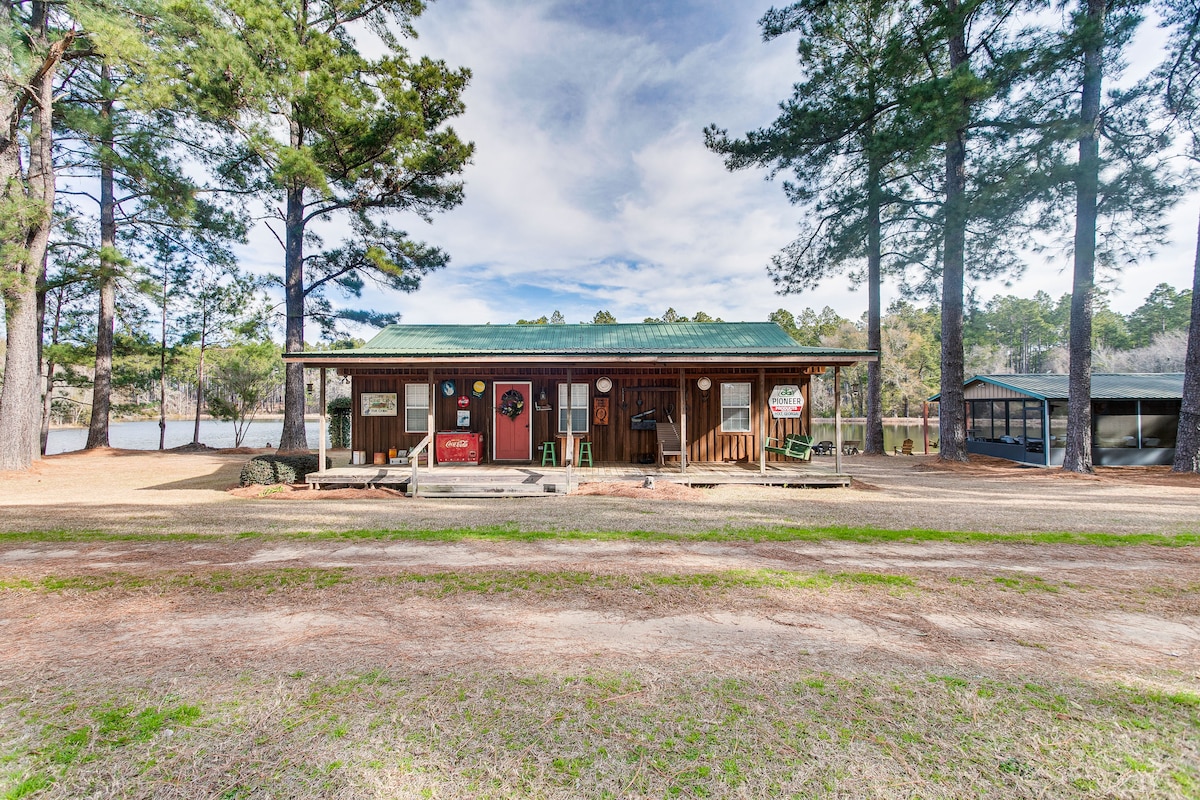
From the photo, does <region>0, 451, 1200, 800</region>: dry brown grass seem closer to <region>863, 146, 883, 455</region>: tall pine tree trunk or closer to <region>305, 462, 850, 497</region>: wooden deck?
<region>305, 462, 850, 497</region>: wooden deck

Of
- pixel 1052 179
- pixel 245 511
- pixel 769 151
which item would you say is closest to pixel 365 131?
pixel 245 511

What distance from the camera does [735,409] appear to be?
38.5ft

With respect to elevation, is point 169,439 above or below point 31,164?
below

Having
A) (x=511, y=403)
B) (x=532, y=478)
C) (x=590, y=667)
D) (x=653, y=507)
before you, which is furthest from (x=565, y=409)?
(x=590, y=667)

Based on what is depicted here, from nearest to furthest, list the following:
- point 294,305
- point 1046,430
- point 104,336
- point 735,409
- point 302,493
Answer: point 302,493 < point 735,409 < point 1046,430 < point 294,305 < point 104,336

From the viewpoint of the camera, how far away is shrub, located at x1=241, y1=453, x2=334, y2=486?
949cm

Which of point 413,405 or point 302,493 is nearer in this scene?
point 302,493

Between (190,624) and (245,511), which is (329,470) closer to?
(245,511)

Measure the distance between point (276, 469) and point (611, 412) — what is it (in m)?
7.32

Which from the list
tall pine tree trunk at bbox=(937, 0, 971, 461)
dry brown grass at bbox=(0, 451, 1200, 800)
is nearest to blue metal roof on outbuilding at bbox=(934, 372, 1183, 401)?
tall pine tree trunk at bbox=(937, 0, 971, 461)

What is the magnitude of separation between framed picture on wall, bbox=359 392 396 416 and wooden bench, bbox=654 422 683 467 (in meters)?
6.57

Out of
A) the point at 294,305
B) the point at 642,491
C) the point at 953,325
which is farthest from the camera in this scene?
the point at 294,305

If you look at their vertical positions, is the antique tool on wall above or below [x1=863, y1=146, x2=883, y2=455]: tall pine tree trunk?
below

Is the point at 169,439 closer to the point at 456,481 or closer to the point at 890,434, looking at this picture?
the point at 456,481
